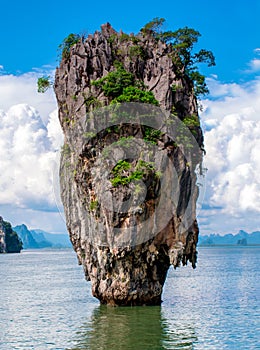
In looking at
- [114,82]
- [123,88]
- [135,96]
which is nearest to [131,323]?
[135,96]

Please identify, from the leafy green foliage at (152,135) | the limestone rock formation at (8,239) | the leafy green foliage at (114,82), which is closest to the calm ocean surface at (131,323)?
the leafy green foliage at (152,135)

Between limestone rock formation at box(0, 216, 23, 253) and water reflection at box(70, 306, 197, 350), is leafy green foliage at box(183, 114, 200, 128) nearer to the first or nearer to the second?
water reflection at box(70, 306, 197, 350)

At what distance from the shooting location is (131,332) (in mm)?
22500

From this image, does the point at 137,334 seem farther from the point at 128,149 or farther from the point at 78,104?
the point at 78,104

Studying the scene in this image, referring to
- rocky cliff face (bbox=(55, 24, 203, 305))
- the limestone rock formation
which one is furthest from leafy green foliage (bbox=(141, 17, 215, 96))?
the limestone rock formation

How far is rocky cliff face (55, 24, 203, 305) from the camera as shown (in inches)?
1019

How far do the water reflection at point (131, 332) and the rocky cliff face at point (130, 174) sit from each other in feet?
4.24

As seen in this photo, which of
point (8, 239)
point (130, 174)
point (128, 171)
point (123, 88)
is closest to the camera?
point (130, 174)

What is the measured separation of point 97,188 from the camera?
26547 mm

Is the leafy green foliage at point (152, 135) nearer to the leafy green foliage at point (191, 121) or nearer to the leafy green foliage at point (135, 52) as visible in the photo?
the leafy green foliage at point (191, 121)

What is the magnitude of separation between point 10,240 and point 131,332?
147 m

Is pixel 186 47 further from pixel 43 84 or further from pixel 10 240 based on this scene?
pixel 10 240

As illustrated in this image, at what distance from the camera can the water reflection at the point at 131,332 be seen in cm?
2059

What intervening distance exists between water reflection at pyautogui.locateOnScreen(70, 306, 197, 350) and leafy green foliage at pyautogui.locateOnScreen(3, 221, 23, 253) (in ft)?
432
